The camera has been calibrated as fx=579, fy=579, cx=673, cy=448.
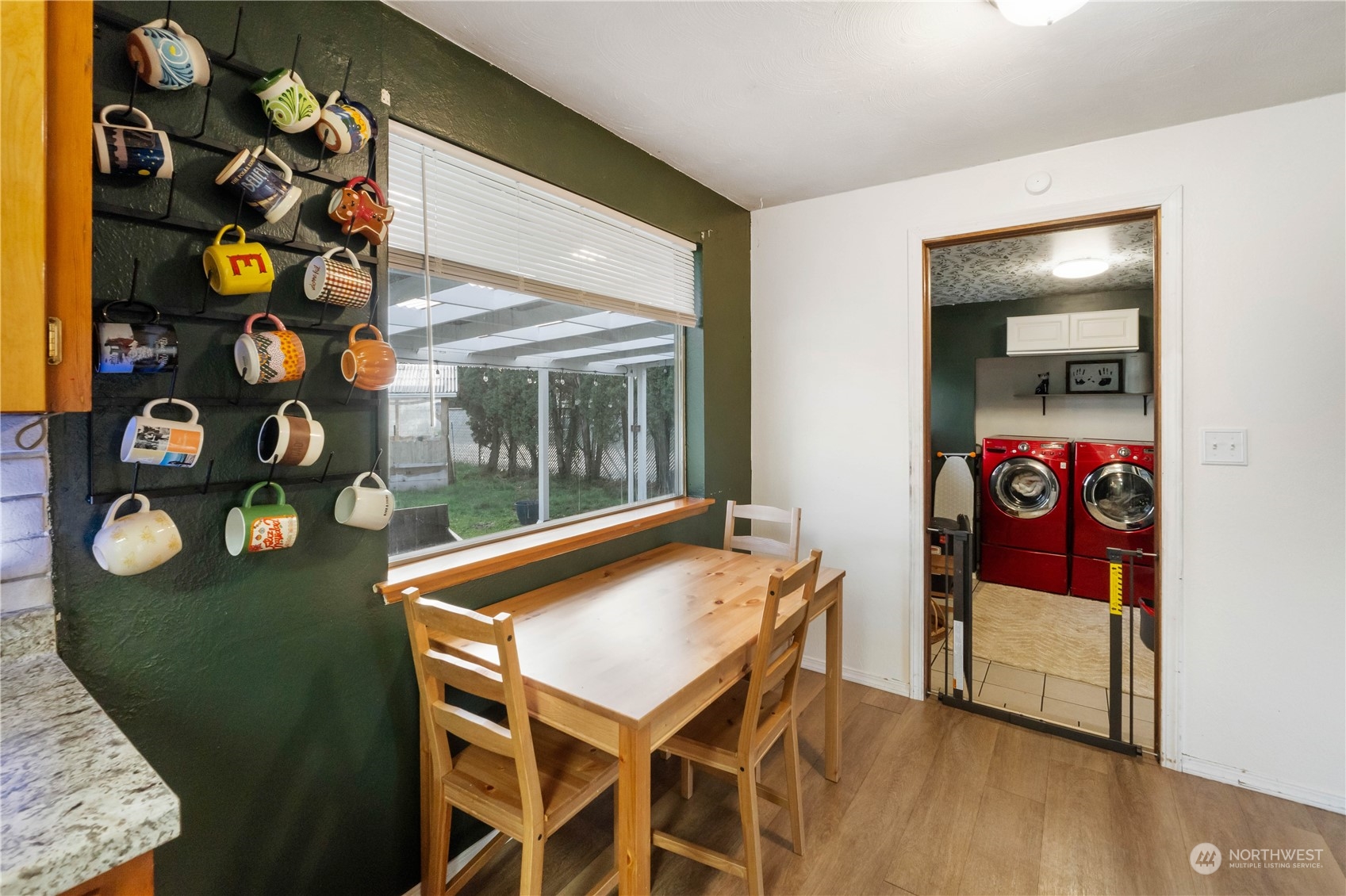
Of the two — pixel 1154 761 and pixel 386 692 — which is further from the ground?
pixel 386 692

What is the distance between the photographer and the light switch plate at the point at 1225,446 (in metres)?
2.05

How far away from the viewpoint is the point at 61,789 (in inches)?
26.6

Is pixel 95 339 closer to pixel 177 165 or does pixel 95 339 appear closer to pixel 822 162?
pixel 177 165

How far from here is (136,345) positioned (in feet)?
3.30

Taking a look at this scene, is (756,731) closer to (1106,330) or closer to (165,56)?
(165,56)

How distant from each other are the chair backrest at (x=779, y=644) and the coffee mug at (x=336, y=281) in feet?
3.84

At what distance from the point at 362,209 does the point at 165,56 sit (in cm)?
39

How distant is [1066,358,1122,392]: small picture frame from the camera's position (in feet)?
14.5

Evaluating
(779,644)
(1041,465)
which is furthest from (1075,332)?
(779,644)

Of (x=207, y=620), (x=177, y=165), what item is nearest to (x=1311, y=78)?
(x=177, y=165)

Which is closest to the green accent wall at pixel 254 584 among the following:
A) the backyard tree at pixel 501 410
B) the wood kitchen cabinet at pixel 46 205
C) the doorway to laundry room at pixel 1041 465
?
the wood kitchen cabinet at pixel 46 205

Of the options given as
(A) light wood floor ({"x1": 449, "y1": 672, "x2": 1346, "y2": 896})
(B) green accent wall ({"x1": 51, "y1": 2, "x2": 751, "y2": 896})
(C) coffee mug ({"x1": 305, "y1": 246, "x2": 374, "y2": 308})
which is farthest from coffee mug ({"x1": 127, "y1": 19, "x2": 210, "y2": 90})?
(A) light wood floor ({"x1": 449, "y1": 672, "x2": 1346, "y2": 896})

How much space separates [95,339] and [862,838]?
2.26 m

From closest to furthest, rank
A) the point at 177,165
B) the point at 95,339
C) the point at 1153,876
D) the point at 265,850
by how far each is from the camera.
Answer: the point at 95,339
the point at 177,165
the point at 265,850
the point at 1153,876
